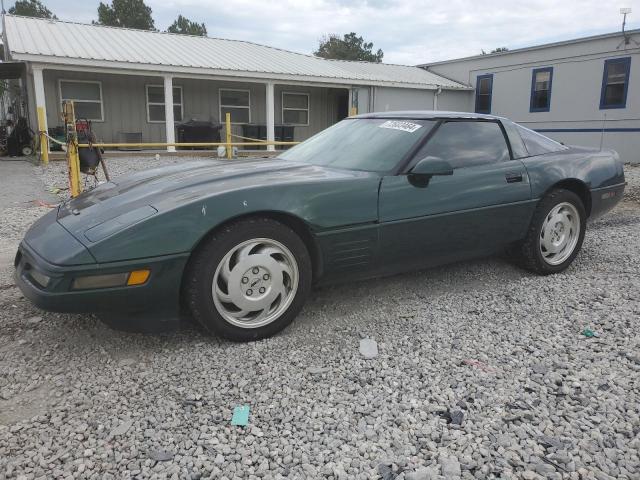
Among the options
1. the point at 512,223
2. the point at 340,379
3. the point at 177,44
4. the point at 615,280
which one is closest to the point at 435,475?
the point at 340,379

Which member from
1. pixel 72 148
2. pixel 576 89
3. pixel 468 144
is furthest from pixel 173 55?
pixel 468 144

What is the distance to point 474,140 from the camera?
12.7 feet

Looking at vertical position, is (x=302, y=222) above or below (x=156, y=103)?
below

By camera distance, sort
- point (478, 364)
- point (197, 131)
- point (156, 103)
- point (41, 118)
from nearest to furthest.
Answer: point (478, 364)
point (41, 118)
point (197, 131)
point (156, 103)

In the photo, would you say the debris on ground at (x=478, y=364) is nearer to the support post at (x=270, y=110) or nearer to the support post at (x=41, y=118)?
the support post at (x=41, y=118)

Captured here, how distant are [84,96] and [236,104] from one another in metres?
4.98

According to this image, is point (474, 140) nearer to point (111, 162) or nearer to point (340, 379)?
point (340, 379)

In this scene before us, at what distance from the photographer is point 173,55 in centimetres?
1593

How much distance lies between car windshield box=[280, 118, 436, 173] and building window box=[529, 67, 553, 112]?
53.8ft

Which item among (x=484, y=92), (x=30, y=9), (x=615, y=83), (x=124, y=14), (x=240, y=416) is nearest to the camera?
(x=240, y=416)

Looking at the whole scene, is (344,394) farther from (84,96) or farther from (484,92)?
(484,92)

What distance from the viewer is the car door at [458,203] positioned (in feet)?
10.8

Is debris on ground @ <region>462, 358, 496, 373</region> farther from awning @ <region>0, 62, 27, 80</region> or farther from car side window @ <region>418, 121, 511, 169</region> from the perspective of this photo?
awning @ <region>0, 62, 27, 80</region>

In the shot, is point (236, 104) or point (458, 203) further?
point (236, 104)
